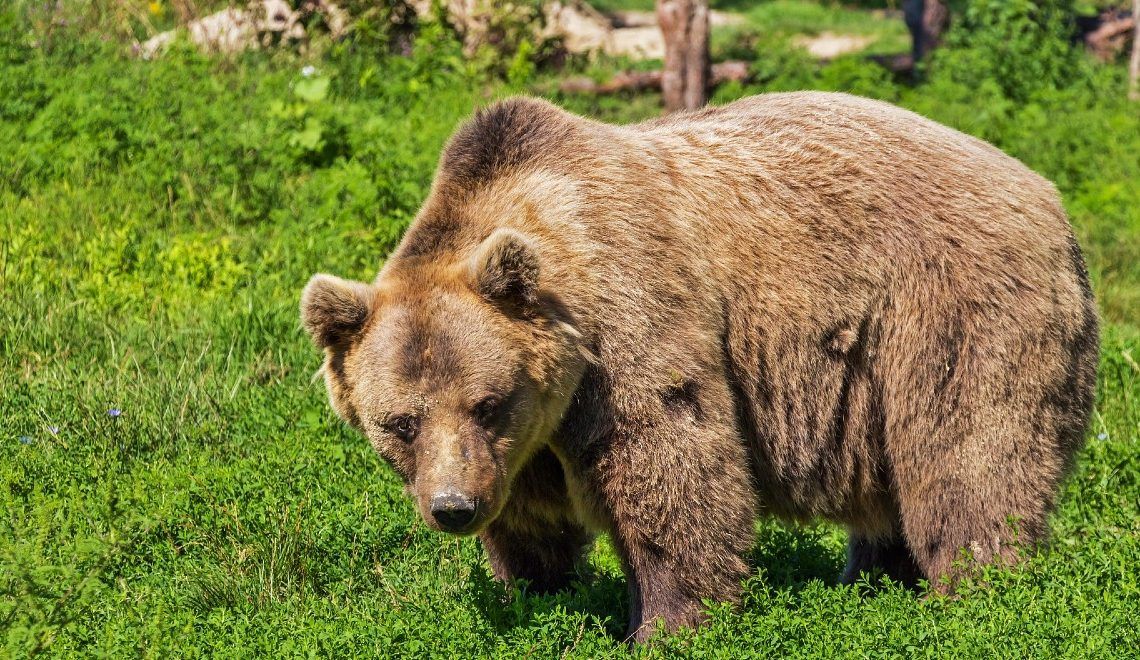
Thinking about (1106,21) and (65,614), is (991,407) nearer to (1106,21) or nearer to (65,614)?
(65,614)

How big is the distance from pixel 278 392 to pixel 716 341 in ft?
9.83

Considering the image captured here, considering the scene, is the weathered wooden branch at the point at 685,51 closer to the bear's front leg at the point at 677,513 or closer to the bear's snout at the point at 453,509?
the bear's front leg at the point at 677,513

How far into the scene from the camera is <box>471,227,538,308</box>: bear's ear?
4.68 metres

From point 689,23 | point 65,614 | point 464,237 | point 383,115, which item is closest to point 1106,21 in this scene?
point 689,23

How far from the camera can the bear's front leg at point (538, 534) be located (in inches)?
206

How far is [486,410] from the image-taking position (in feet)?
15.6

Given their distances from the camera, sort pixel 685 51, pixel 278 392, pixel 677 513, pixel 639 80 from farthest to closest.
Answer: pixel 639 80 → pixel 685 51 → pixel 278 392 → pixel 677 513

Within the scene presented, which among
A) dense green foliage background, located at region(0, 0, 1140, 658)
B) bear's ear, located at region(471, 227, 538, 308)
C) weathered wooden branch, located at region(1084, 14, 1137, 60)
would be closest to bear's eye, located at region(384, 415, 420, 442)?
bear's ear, located at region(471, 227, 538, 308)

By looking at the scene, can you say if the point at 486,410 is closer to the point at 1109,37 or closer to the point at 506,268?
the point at 506,268

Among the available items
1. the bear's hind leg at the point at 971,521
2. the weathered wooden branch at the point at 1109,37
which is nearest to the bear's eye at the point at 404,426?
the bear's hind leg at the point at 971,521

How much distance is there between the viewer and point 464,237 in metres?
5.12

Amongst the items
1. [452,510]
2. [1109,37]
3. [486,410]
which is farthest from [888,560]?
[1109,37]

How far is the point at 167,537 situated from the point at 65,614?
108 centimetres

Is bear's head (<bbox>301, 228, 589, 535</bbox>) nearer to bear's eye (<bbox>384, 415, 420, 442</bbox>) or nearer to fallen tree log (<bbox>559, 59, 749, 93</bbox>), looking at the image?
bear's eye (<bbox>384, 415, 420, 442</bbox>)
